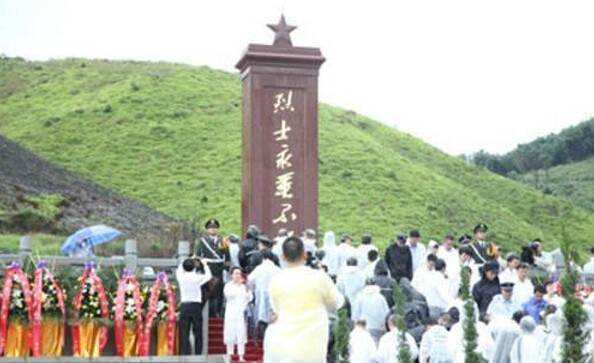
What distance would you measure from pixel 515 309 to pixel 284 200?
655 cm

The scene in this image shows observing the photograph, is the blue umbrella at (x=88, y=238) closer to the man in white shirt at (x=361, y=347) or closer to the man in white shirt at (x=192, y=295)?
the man in white shirt at (x=192, y=295)

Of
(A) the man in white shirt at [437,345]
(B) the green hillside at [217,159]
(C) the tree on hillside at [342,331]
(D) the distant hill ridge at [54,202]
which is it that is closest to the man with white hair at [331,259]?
(A) the man in white shirt at [437,345]

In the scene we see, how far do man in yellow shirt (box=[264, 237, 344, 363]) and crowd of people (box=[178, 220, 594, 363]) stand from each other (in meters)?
2.50

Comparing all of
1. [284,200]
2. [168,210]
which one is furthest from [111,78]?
[284,200]

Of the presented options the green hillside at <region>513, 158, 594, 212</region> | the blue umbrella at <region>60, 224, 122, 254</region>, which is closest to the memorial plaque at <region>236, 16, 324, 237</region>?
the blue umbrella at <region>60, 224, 122, 254</region>

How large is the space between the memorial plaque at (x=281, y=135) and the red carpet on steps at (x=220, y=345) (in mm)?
4367

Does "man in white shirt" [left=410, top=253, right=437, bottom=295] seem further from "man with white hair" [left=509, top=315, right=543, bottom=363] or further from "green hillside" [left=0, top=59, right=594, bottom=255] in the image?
"green hillside" [left=0, top=59, right=594, bottom=255]

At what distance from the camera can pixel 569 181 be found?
49.7m

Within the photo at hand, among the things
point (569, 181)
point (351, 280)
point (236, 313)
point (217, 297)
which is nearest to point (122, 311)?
point (217, 297)

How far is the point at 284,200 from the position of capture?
1875cm

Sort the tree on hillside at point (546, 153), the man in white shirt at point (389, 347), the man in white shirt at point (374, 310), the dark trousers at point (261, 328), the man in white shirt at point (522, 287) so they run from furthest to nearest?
the tree on hillside at point (546, 153) → the man in white shirt at point (522, 287) → the dark trousers at point (261, 328) → the man in white shirt at point (374, 310) → the man in white shirt at point (389, 347)

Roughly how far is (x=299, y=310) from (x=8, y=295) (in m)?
8.15

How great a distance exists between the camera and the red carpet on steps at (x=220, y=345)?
531 inches

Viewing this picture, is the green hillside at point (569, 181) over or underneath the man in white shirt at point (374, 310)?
over
